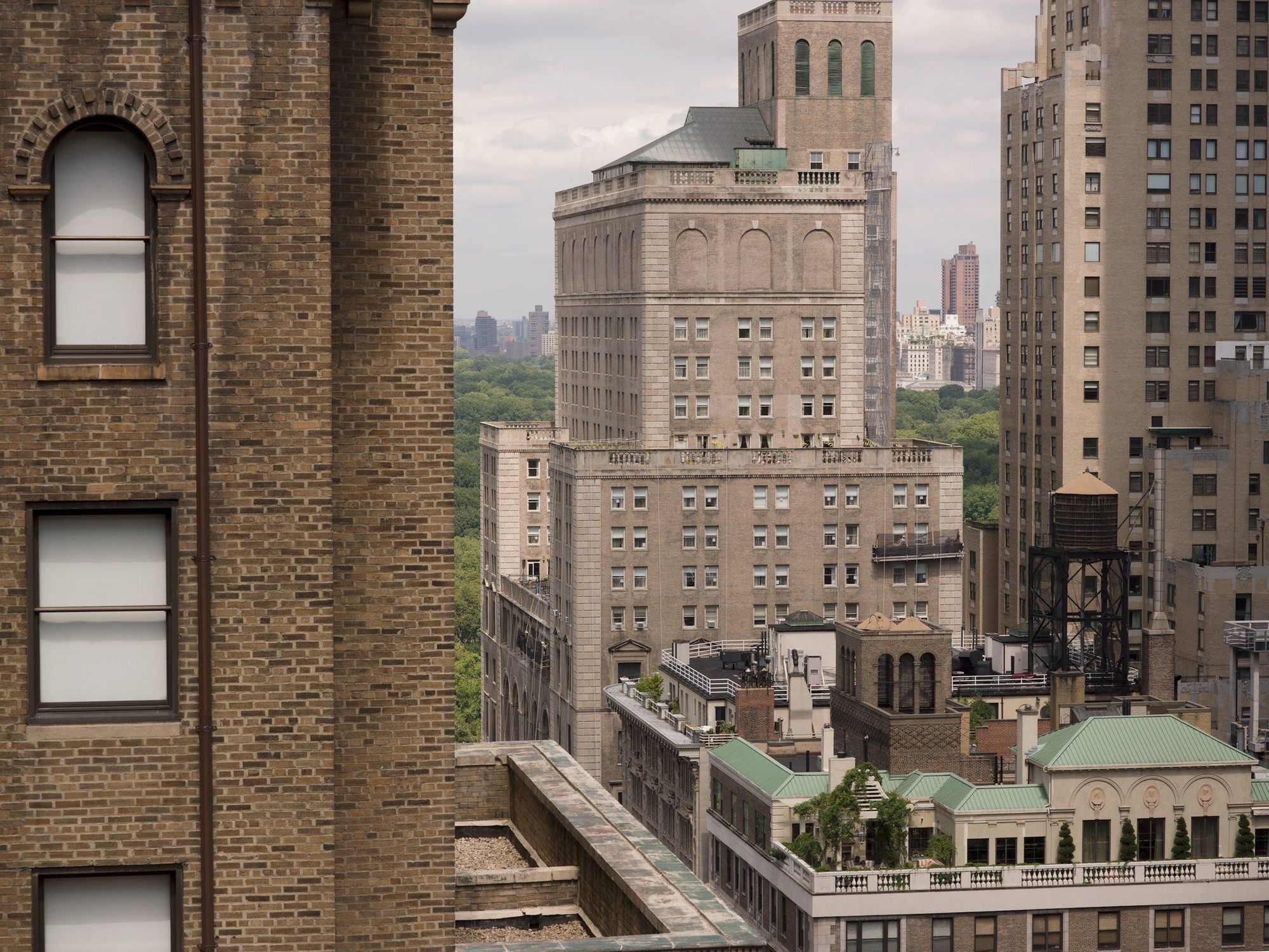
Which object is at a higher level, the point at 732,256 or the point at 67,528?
the point at 732,256

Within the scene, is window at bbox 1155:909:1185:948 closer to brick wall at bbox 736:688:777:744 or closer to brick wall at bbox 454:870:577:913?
brick wall at bbox 736:688:777:744

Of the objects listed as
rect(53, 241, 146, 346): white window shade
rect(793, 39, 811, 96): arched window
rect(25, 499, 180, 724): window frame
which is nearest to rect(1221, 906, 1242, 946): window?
rect(25, 499, 180, 724): window frame

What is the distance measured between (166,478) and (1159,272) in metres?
159

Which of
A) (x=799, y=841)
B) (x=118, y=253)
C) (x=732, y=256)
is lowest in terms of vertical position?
(x=799, y=841)

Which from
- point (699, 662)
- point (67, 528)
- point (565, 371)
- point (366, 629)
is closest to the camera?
point (67, 528)

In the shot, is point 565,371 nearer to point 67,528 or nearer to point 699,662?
point 699,662

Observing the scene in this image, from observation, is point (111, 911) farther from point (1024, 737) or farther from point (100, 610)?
point (1024, 737)

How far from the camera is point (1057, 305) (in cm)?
17162

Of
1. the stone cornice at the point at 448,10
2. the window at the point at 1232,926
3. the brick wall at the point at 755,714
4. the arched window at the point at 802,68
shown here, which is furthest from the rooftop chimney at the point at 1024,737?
the stone cornice at the point at 448,10

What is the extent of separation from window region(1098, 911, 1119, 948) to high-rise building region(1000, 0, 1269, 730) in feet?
227

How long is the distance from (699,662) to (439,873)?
121 meters

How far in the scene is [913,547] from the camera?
152625 millimetres

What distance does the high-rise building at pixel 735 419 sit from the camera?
151875 millimetres

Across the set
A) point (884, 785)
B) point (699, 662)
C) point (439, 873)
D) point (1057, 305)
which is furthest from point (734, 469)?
point (439, 873)
